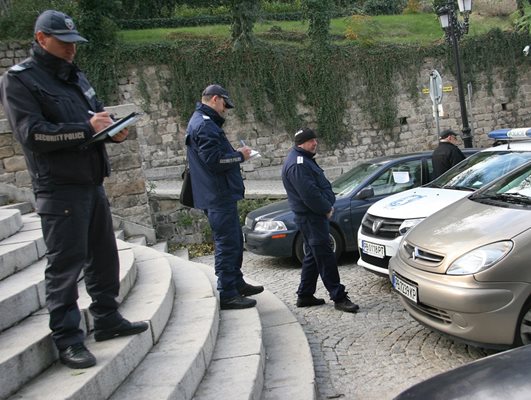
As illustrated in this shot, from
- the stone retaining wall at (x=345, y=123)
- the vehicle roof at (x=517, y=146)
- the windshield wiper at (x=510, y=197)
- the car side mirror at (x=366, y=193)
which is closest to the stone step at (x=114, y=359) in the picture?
the windshield wiper at (x=510, y=197)

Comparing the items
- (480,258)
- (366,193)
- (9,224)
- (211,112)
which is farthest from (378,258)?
(9,224)

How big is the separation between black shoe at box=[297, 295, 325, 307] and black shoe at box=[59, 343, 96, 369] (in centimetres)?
329

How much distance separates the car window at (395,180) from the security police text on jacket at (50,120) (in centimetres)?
572

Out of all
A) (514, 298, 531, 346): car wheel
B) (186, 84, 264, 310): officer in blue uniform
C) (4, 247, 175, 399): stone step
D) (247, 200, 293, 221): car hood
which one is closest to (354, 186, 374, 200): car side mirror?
(247, 200, 293, 221): car hood

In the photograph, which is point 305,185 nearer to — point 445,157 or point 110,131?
point 110,131

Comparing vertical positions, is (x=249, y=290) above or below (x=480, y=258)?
below

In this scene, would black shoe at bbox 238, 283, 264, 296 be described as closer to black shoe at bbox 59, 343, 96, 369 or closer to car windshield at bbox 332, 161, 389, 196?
black shoe at bbox 59, 343, 96, 369

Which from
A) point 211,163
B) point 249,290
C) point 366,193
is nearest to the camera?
point 211,163

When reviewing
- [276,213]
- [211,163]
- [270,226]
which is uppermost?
[211,163]

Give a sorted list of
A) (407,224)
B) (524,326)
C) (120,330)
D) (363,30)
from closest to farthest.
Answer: (120,330) → (524,326) → (407,224) → (363,30)

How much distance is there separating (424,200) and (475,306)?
2527 mm

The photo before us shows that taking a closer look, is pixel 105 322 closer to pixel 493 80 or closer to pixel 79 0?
pixel 79 0

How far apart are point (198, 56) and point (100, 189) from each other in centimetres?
1597

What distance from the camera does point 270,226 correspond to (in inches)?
324
